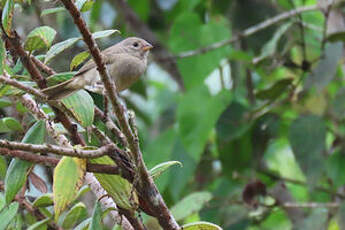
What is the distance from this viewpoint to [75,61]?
49.8 inches

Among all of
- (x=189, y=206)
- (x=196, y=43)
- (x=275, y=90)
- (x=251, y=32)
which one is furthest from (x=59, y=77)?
(x=196, y=43)

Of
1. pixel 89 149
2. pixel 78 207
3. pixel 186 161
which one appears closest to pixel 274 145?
pixel 186 161

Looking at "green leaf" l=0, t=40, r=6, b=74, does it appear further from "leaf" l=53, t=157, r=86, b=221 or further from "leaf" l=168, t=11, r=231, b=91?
"leaf" l=168, t=11, r=231, b=91

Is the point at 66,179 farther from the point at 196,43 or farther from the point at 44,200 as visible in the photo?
the point at 196,43

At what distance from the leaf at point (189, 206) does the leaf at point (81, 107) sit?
98 cm

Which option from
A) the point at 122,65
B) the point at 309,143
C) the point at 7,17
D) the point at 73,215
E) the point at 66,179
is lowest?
the point at 309,143

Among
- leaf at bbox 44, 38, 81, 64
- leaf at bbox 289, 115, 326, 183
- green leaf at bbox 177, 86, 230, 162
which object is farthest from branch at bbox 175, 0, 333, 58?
leaf at bbox 44, 38, 81, 64

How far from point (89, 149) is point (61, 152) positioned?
10 cm

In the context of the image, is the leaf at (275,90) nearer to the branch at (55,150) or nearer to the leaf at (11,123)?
the leaf at (11,123)

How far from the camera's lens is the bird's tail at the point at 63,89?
116 centimetres

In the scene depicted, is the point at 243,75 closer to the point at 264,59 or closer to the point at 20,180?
the point at 264,59

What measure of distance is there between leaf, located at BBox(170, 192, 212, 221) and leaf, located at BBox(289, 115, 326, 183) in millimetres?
642

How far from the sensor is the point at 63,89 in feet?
3.93

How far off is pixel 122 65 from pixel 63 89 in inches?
35.8
